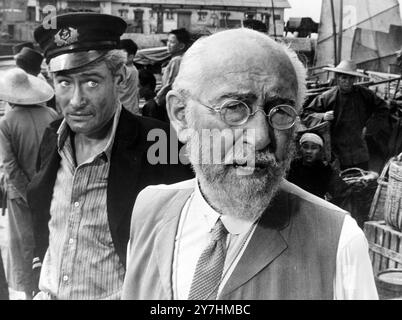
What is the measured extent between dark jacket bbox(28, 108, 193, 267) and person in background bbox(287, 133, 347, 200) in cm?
139

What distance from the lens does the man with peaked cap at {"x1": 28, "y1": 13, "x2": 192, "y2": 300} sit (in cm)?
166

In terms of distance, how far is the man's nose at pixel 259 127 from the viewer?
3.57ft

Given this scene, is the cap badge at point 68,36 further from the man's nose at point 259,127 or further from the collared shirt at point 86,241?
the man's nose at point 259,127

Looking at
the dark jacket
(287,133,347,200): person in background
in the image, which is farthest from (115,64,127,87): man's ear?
(287,133,347,200): person in background

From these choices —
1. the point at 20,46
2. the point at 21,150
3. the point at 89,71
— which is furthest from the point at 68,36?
the point at 20,46

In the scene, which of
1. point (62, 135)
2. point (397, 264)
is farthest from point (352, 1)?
point (62, 135)

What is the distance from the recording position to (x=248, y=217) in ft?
3.81

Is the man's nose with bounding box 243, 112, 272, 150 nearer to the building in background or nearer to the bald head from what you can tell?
the bald head

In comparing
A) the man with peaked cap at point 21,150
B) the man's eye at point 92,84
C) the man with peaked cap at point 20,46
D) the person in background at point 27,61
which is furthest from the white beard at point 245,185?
the man with peaked cap at point 20,46

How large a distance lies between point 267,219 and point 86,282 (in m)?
0.75

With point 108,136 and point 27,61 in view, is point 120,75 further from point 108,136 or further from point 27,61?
point 27,61

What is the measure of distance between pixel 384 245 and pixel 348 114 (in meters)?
1.55
